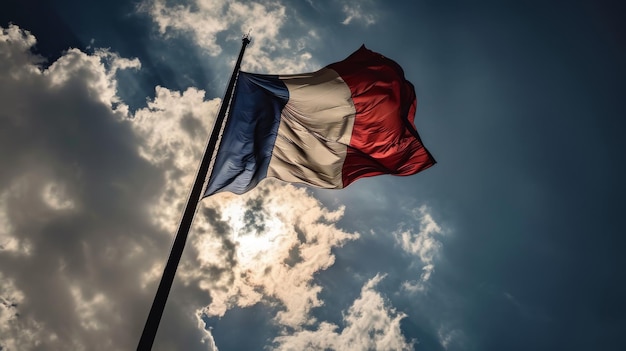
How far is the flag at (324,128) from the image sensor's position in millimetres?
7852

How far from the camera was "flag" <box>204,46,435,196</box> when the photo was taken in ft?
25.8

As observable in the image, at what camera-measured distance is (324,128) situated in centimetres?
963

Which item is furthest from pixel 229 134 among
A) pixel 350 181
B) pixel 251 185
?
pixel 350 181

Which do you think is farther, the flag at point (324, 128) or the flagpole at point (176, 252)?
the flag at point (324, 128)

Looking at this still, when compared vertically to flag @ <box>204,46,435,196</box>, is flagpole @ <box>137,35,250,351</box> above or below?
below

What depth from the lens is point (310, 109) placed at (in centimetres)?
938

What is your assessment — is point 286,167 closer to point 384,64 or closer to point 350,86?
point 350,86

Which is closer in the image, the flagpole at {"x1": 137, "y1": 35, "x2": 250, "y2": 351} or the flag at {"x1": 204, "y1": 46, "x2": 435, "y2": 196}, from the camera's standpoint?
the flagpole at {"x1": 137, "y1": 35, "x2": 250, "y2": 351}

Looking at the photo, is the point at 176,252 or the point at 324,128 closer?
the point at 176,252

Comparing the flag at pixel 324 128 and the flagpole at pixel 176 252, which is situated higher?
the flag at pixel 324 128

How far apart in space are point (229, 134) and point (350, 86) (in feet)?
13.6

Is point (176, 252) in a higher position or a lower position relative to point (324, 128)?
lower

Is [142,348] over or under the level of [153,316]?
under

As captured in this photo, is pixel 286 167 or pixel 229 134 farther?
pixel 286 167
